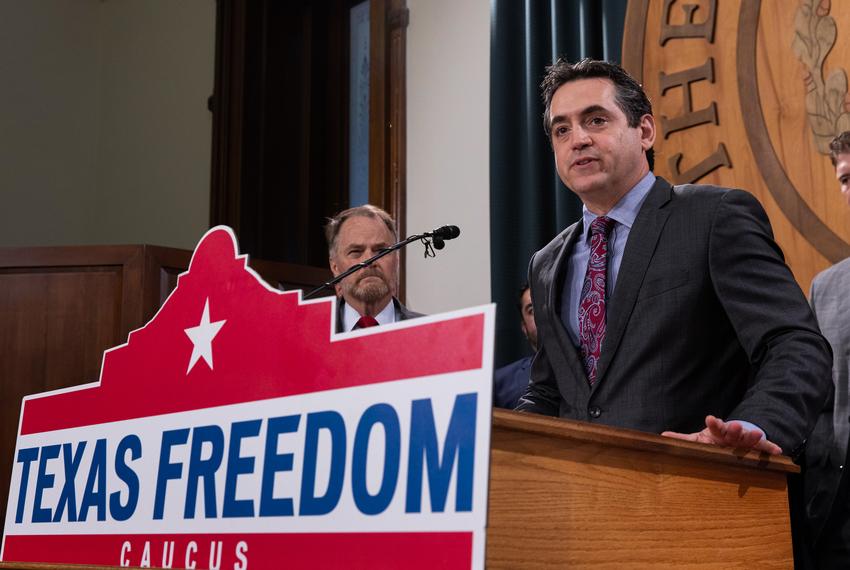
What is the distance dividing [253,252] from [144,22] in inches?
70.4

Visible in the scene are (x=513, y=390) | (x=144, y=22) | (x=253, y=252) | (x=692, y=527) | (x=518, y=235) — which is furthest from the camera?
(x=144, y=22)

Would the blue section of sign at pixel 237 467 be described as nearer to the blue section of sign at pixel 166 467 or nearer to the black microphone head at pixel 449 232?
the blue section of sign at pixel 166 467

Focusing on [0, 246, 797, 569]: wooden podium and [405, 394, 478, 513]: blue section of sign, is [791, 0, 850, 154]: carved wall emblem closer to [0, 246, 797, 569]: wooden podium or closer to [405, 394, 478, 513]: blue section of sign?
[0, 246, 797, 569]: wooden podium

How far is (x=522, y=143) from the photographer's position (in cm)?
348

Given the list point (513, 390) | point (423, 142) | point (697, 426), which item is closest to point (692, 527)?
point (697, 426)

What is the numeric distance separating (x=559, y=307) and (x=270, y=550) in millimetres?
720

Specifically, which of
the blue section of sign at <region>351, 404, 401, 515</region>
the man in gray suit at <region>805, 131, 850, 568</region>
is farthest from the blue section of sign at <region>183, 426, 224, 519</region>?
the man in gray suit at <region>805, 131, 850, 568</region>

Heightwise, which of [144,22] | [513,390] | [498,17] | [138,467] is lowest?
[138,467]

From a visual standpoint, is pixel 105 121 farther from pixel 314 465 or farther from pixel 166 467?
pixel 314 465

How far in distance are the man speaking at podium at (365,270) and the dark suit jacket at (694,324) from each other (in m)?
1.33

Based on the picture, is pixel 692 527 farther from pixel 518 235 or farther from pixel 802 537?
pixel 518 235

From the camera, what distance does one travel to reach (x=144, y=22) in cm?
573

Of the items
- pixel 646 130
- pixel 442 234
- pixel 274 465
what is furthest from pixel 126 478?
pixel 442 234

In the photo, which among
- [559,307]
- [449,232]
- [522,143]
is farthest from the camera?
[522,143]
